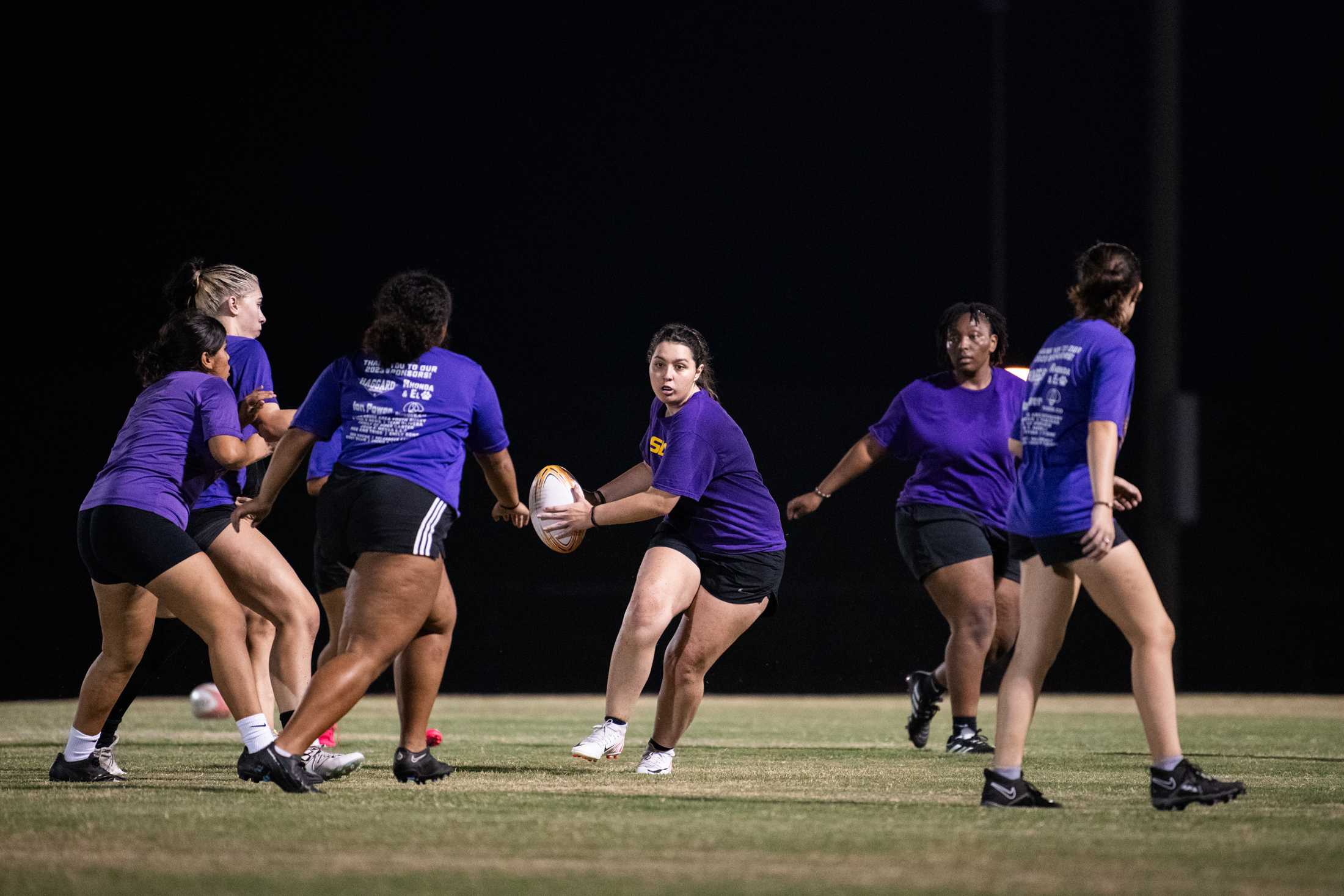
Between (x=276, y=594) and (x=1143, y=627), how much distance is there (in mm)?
2929

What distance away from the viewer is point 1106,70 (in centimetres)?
1666

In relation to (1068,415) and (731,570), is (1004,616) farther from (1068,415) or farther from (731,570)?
(1068,415)

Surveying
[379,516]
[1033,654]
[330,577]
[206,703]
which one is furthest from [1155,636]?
[206,703]

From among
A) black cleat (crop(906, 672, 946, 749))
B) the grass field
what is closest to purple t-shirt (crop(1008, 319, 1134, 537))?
the grass field

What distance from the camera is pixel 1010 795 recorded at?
15.2 ft

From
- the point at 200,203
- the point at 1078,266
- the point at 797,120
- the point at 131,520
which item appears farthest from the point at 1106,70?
the point at 131,520

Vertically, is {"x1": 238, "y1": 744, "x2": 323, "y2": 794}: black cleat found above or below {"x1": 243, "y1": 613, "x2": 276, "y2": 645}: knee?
below

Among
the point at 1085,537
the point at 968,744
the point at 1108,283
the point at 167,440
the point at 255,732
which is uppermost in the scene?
the point at 1108,283

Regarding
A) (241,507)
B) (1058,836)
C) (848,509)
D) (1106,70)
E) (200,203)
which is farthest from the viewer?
(1106,70)

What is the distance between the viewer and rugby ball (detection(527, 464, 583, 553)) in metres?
6.05

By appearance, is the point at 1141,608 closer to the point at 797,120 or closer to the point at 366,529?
the point at 366,529

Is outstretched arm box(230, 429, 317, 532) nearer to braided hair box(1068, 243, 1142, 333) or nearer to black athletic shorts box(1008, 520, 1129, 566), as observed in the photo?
black athletic shorts box(1008, 520, 1129, 566)

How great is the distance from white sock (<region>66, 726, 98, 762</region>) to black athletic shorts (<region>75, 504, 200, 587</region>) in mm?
607

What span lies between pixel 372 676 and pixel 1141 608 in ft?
7.10
